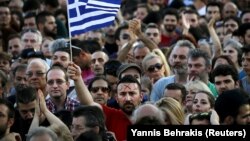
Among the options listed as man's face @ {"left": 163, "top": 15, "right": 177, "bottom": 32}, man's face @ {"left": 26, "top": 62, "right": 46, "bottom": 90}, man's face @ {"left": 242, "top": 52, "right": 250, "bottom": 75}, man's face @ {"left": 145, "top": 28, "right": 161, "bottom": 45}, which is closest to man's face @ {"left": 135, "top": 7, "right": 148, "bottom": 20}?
man's face @ {"left": 163, "top": 15, "right": 177, "bottom": 32}

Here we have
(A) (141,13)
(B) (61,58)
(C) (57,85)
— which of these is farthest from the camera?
(A) (141,13)

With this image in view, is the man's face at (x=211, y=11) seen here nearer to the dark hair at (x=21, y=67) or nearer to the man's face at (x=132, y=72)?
the dark hair at (x=21, y=67)

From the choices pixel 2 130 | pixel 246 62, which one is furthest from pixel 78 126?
pixel 246 62

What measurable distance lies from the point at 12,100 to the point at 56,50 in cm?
205

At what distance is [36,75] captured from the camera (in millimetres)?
16688

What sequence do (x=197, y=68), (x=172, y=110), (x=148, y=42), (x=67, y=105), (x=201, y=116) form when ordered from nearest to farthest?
(x=201, y=116)
(x=172, y=110)
(x=67, y=105)
(x=197, y=68)
(x=148, y=42)

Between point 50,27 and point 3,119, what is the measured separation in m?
8.28

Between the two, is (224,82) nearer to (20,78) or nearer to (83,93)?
(83,93)

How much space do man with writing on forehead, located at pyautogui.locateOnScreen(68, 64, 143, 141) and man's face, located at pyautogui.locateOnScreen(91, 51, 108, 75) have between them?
9.63 ft

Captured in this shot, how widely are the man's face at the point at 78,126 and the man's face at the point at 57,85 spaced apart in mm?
2327

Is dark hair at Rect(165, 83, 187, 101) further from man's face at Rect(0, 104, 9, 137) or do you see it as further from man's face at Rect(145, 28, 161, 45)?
man's face at Rect(145, 28, 161, 45)

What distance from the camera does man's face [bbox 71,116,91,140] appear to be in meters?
13.1

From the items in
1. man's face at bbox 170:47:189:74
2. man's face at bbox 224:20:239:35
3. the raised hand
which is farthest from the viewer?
man's face at bbox 224:20:239:35

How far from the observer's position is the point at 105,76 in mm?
17359
